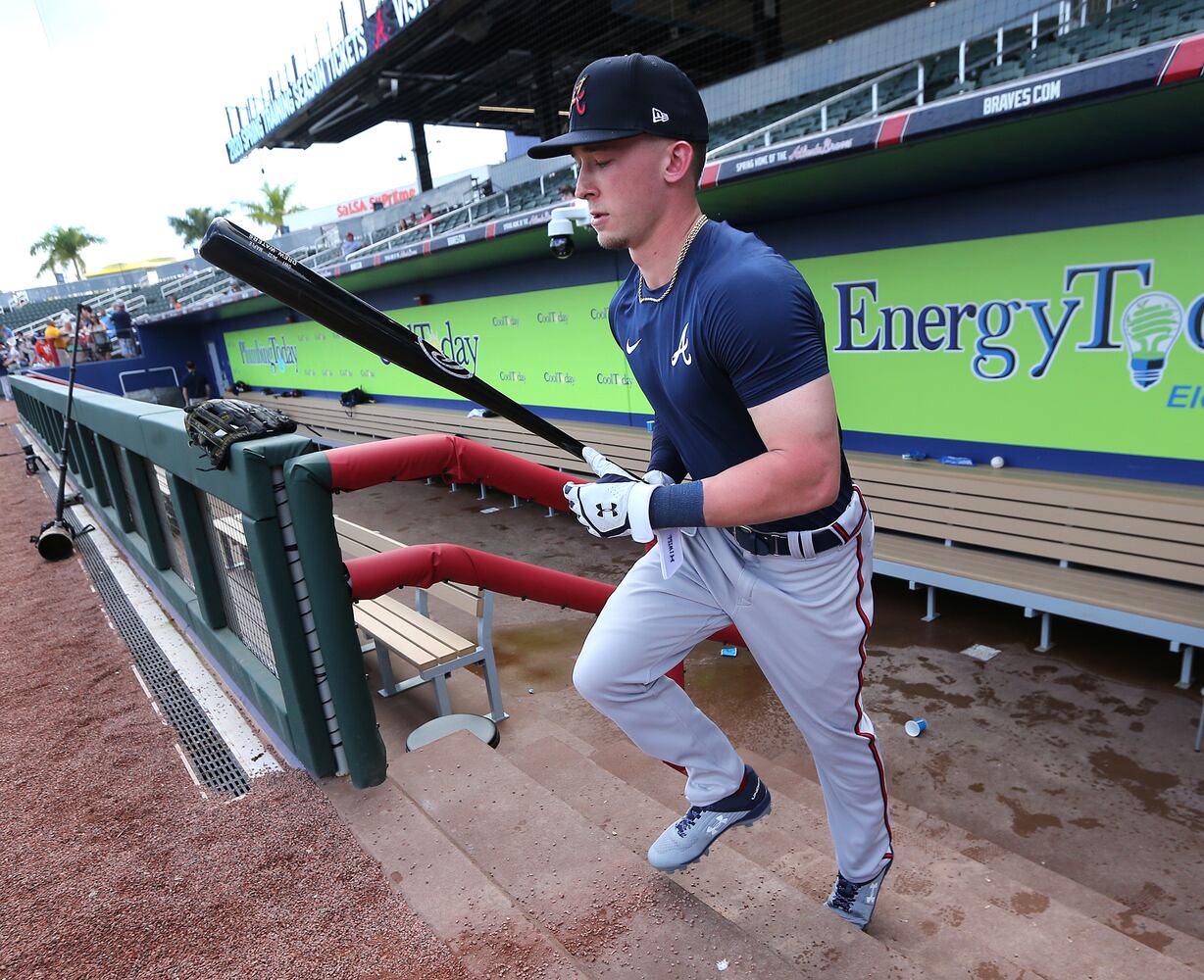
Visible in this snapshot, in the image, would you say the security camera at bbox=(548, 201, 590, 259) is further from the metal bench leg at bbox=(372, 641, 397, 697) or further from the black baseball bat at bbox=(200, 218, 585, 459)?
the black baseball bat at bbox=(200, 218, 585, 459)

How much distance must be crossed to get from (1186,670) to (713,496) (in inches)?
148

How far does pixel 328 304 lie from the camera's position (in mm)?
1520

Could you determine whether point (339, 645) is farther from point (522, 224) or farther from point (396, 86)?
point (396, 86)

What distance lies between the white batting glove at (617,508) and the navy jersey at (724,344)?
0.66 feet

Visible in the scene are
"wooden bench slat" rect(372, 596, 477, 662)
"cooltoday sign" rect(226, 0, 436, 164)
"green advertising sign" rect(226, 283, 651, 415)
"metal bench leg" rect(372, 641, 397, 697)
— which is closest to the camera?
"wooden bench slat" rect(372, 596, 477, 662)

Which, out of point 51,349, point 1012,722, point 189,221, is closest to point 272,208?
point 189,221

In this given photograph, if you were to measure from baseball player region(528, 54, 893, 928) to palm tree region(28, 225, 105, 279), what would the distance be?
61.0m

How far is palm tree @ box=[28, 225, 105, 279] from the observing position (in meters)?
48.6

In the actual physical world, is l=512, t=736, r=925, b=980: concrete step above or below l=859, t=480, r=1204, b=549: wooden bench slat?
above

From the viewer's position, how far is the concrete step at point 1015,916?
1.73 m

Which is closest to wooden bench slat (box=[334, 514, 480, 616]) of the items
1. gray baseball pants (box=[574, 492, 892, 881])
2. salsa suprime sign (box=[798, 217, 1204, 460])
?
gray baseball pants (box=[574, 492, 892, 881])

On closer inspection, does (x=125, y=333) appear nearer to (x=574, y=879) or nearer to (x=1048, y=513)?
(x=1048, y=513)

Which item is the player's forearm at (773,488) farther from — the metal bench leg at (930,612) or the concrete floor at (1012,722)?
the metal bench leg at (930,612)

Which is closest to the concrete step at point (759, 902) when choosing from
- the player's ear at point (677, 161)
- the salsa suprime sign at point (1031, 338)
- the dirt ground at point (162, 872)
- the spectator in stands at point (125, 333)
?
the dirt ground at point (162, 872)
